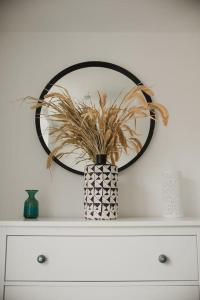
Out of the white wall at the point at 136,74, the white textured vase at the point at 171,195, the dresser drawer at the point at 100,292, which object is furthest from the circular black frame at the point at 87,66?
the dresser drawer at the point at 100,292

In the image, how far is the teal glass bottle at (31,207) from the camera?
4.82ft

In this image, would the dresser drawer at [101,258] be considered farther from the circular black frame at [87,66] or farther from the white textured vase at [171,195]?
the circular black frame at [87,66]

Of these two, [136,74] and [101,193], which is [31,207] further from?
A: [136,74]

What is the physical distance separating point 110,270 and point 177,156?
75cm

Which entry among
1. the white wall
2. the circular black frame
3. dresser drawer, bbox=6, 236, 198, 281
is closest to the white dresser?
dresser drawer, bbox=6, 236, 198, 281

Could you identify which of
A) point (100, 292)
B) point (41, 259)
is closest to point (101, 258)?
point (100, 292)

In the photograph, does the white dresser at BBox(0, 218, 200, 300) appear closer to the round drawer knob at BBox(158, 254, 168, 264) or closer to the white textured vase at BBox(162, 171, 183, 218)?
the round drawer knob at BBox(158, 254, 168, 264)

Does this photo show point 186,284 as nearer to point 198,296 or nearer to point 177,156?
point 198,296

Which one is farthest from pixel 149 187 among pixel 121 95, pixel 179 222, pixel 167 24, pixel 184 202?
pixel 167 24

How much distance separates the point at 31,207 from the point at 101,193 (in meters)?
0.37

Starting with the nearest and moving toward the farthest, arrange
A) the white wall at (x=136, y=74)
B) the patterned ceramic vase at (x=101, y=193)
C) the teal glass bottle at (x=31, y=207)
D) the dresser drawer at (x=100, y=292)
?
1. the dresser drawer at (x=100, y=292)
2. the patterned ceramic vase at (x=101, y=193)
3. the teal glass bottle at (x=31, y=207)
4. the white wall at (x=136, y=74)

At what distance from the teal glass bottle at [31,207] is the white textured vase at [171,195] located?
0.63m

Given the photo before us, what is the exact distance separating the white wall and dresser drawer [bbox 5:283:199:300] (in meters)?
0.45

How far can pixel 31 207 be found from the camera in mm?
1476
